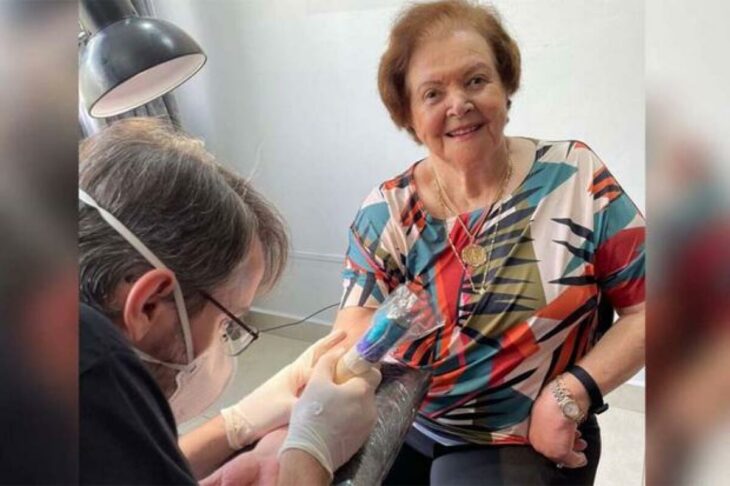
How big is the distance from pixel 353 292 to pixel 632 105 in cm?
32

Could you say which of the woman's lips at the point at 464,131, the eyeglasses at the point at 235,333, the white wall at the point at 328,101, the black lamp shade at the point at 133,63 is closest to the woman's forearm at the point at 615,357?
the white wall at the point at 328,101

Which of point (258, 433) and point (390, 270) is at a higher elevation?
point (390, 270)

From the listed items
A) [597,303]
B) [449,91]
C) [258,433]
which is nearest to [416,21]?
[449,91]

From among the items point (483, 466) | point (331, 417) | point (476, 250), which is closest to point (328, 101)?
point (476, 250)

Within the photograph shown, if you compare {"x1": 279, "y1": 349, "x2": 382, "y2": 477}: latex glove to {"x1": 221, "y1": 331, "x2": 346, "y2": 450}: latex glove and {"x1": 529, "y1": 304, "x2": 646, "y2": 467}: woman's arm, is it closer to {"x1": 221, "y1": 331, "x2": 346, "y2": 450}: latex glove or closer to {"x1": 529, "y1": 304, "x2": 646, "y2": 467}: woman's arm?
{"x1": 221, "y1": 331, "x2": 346, "y2": 450}: latex glove

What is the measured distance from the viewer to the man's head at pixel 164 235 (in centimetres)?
40

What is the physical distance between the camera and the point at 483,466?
24.2 inches

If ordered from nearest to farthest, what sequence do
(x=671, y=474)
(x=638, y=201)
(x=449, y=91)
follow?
(x=671, y=474) → (x=638, y=201) → (x=449, y=91)

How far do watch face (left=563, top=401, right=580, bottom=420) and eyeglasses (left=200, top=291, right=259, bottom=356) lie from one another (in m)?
0.32

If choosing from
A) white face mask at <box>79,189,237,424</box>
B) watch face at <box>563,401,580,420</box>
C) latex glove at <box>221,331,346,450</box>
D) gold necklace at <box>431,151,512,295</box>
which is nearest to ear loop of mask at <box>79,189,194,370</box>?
white face mask at <box>79,189,237,424</box>

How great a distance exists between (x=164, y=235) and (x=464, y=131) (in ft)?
0.98

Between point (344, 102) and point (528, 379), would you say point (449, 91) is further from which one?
point (528, 379)

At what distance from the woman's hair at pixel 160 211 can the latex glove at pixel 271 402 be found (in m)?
0.15

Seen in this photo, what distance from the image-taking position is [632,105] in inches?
18.1
